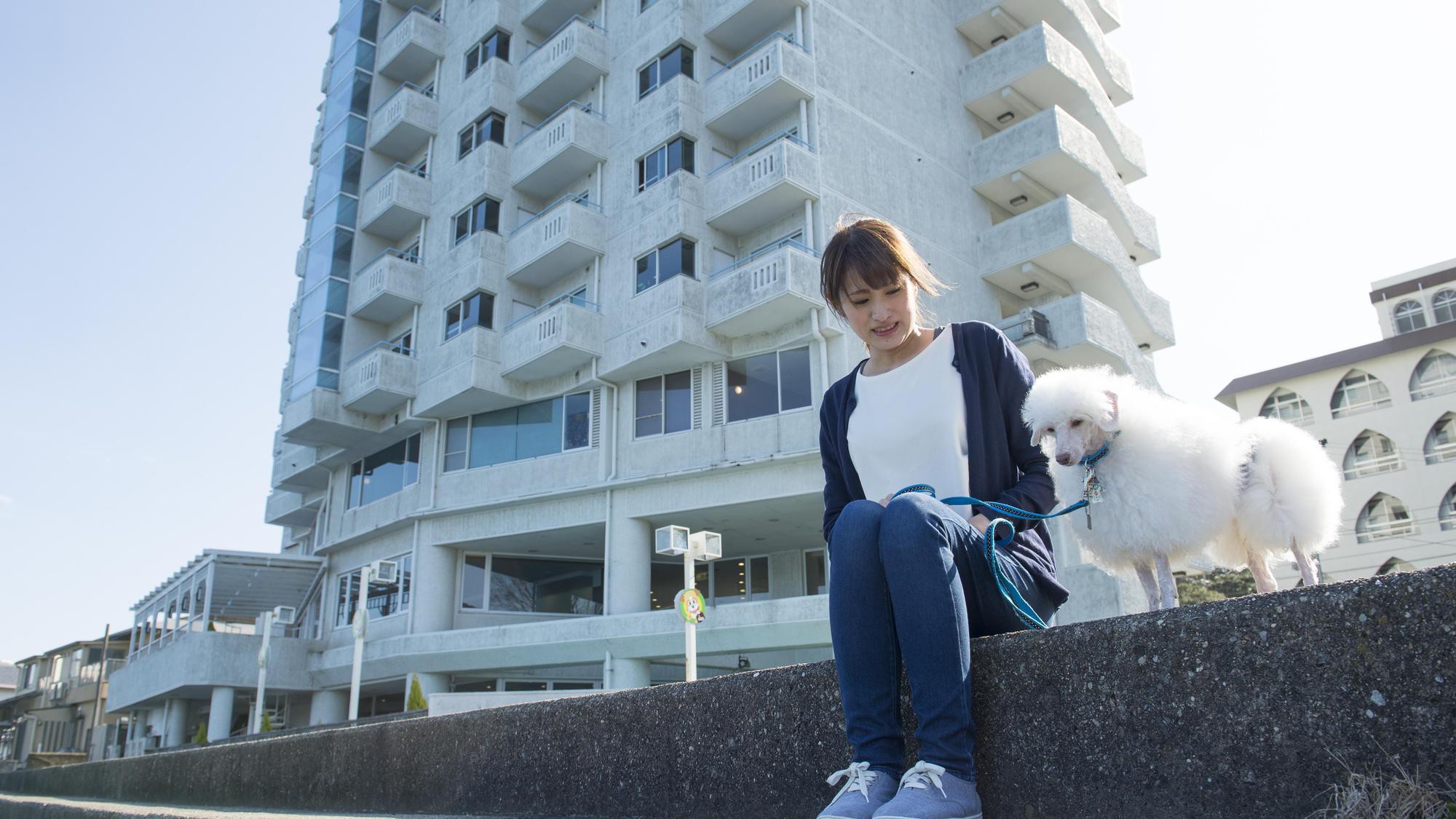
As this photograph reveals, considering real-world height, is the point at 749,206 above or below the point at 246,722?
above

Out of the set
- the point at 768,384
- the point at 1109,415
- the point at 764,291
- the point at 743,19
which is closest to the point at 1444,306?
the point at 743,19

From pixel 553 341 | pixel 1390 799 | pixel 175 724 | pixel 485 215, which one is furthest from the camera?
pixel 175 724

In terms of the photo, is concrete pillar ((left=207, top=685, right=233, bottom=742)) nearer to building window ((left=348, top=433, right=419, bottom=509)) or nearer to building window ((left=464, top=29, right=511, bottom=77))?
building window ((left=348, top=433, right=419, bottom=509))

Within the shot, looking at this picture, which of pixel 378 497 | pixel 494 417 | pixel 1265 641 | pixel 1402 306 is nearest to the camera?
pixel 1265 641

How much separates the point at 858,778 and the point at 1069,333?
24.3m

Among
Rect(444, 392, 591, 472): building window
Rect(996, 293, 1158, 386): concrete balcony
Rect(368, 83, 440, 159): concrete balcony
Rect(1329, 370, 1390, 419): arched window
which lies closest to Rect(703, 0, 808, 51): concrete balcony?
Rect(996, 293, 1158, 386): concrete balcony

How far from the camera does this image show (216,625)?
3288 cm

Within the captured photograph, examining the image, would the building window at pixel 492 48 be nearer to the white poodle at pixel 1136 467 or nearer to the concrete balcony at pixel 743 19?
the concrete balcony at pixel 743 19

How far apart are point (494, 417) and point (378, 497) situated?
5.67 m

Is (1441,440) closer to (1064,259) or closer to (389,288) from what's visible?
(1064,259)

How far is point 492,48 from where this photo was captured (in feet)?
99.0

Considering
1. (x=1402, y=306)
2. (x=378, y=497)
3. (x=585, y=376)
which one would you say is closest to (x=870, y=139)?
(x=585, y=376)

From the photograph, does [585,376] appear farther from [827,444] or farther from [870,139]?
[827,444]

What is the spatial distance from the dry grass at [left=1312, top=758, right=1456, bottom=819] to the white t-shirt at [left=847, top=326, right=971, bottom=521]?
1394mm
